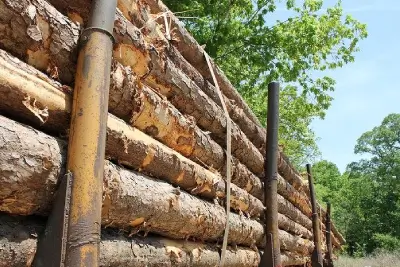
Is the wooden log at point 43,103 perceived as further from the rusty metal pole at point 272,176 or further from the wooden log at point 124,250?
the rusty metal pole at point 272,176

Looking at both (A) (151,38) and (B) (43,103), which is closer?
(B) (43,103)

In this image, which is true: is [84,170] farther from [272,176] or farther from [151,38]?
[272,176]

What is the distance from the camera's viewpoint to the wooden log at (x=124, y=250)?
5.20 feet

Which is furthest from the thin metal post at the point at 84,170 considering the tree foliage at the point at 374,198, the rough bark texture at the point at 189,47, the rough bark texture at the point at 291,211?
the tree foliage at the point at 374,198

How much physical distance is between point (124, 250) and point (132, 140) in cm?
56

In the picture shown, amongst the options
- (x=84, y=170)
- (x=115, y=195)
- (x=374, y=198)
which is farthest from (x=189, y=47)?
(x=374, y=198)

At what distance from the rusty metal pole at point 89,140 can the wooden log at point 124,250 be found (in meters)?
0.15

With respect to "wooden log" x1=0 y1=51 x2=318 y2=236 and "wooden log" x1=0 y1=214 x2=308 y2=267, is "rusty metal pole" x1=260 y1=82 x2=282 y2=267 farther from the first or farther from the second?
"wooden log" x1=0 y1=51 x2=318 y2=236

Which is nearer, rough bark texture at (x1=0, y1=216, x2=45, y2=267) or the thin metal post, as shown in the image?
rough bark texture at (x1=0, y1=216, x2=45, y2=267)

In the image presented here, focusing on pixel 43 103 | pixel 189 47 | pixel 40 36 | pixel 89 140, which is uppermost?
pixel 189 47

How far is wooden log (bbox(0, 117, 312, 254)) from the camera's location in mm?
1558

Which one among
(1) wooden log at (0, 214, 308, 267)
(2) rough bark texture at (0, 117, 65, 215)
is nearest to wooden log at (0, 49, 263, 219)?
(2) rough bark texture at (0, 117, 65, 215)

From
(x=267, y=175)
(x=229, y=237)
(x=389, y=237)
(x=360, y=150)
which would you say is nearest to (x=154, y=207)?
(x=229, y=237)

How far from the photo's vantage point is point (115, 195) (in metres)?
2.11
